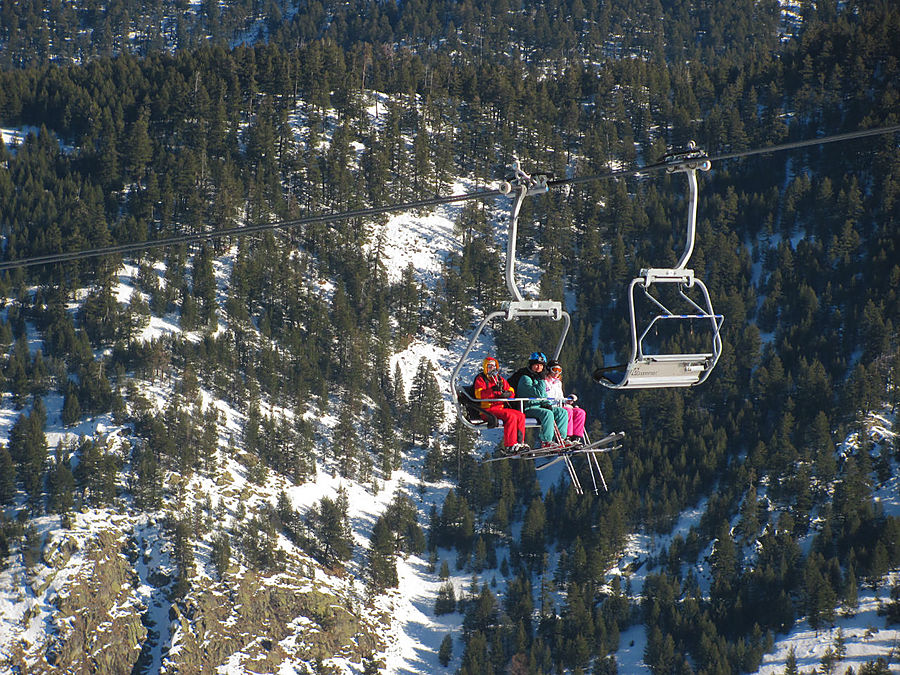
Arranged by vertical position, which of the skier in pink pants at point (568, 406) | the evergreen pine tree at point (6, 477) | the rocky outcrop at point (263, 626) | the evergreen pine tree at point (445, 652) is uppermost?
the skier in pink pants at point (568, 406)

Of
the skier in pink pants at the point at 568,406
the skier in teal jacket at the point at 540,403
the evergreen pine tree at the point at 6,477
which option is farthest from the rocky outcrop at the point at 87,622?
the skier in teal jacket at the point at 540,403

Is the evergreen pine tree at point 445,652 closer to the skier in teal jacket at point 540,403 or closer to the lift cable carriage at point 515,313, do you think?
the lift cable carriage at point 515,313

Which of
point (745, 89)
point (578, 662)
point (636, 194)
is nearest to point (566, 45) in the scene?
point (745, 89)

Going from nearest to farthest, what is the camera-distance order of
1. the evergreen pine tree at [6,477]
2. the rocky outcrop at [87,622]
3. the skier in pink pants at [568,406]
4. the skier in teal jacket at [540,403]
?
the skier in teal jacket at [540,403]
the skier in pink pants at [568,406]
the rocky outcrop at [87,622]
the evergreen pine tree at [6,477]

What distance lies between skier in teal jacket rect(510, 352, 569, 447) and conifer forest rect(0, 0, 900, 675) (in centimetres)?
5577

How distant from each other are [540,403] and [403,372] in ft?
268

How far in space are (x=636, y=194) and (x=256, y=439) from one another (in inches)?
1933

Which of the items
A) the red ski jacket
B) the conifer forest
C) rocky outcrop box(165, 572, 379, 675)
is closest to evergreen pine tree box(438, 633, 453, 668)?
the conifer forest

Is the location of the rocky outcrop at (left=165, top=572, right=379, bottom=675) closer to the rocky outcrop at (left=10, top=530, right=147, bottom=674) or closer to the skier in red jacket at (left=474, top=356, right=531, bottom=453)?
the rocky outcrop at (left=10, top=530, right=147, bottom=674)

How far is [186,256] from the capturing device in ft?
324

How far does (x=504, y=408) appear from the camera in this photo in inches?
712

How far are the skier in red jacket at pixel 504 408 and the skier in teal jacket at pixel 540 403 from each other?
18 cm

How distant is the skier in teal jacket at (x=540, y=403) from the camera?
17.8 meters

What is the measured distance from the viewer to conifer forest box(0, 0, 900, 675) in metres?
75.8
